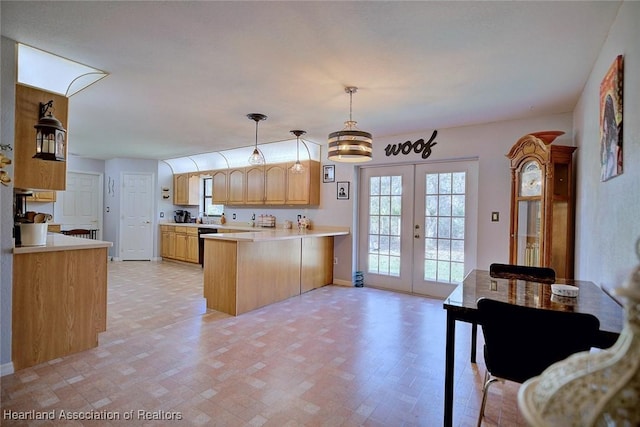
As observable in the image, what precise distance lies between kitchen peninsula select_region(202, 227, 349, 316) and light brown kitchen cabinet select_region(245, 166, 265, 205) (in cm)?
184

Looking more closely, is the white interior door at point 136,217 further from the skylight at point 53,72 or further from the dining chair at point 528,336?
the dining chair at point 528,336

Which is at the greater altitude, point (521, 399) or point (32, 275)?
point (521, 399)

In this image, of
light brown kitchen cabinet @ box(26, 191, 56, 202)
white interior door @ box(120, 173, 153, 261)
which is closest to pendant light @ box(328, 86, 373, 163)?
light brown kitchen cabinet @ box(26, 191, 56, 202)

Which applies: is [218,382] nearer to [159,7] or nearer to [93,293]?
[93,293]

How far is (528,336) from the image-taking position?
4.88 feet

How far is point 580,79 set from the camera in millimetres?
2822

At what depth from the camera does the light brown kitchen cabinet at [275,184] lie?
234 inches

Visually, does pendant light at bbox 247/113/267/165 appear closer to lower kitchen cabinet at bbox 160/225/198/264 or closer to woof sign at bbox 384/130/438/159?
woof sign at bbox 384/130/438/159

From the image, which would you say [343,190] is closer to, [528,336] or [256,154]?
[256,154]

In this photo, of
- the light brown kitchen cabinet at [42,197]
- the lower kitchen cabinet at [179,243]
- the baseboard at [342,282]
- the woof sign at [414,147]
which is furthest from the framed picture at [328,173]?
the light brown kitchen cabinet at [42,197]

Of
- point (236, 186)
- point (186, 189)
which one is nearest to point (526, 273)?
point (236, 186)

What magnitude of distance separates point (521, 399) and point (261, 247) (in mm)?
3653

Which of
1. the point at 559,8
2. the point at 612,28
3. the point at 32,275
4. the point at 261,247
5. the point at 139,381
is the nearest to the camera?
the point at 559,8

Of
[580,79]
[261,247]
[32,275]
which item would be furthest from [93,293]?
[580,79]
